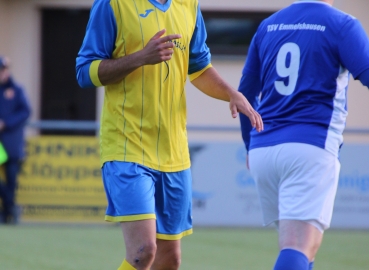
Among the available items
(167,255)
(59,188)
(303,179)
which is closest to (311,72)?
(303,179)

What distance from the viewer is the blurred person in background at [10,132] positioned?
424 inches

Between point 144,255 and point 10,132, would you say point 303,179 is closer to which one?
point 144,255

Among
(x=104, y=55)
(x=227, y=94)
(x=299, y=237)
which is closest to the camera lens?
(x=299, y=237)

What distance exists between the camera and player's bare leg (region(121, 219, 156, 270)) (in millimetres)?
4012

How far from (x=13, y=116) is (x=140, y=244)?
727 centimetres

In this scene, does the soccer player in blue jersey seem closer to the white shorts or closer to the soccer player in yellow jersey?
the white shorts

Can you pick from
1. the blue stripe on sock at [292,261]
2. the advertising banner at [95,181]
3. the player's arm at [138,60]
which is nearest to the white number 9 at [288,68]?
the player's arm at [138,60]

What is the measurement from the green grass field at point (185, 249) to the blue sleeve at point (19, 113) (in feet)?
4.55

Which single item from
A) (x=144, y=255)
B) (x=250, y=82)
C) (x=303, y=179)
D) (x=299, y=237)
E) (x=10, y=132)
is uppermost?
(x=250, y=82)

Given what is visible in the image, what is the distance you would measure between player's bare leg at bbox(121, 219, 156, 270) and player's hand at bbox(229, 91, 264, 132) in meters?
0.73

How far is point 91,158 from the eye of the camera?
36.0ft

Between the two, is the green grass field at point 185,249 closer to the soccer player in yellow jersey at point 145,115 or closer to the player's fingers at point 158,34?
the soccer player in yellow jersey at point 145,115

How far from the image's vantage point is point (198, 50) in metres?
4.64

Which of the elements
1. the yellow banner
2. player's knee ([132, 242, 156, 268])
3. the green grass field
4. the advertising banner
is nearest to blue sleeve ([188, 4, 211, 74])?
player's knee ([132, 242, 156, 268])
